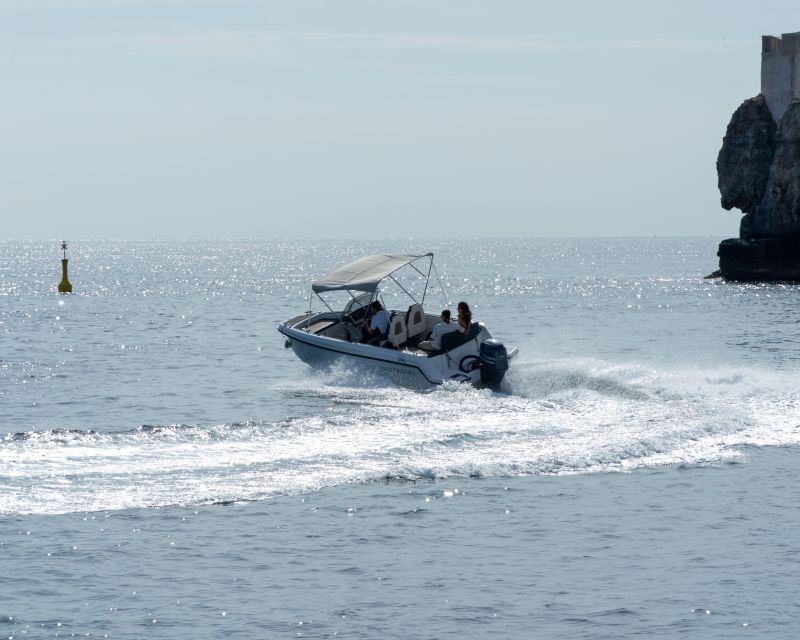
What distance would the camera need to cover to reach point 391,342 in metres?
24.9

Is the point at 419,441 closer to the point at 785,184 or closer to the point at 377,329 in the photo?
the point at 377,329

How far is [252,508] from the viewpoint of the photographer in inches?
564

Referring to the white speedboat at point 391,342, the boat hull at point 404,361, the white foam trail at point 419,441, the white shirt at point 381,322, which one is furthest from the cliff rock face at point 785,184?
the white shirt at point 381,322

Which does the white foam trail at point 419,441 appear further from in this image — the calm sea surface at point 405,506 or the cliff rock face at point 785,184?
the cliff rock face at point 785,184

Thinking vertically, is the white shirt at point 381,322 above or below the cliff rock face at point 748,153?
below

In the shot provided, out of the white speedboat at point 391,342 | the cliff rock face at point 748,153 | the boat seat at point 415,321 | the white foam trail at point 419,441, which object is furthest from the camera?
the cliff rock face at point 748,153

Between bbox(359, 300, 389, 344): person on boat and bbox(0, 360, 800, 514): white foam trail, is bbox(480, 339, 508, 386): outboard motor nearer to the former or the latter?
bbox(0, 360, 800, 514): white foam trail

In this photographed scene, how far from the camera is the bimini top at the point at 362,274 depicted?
83.3 feet

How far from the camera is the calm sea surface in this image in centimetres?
1102

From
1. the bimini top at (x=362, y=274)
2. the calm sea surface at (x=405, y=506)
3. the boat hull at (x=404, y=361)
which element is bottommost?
the calm sea surface at (x=405, y=506)

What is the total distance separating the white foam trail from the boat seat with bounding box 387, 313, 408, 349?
1.31 m

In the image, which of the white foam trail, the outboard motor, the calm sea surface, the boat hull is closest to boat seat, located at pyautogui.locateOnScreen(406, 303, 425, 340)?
the boat hull

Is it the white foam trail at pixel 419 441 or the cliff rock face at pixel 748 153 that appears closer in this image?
the white foam trail at pixel 419 441

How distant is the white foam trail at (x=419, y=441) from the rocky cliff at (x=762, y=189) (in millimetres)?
49750
